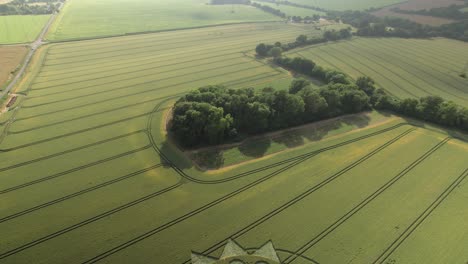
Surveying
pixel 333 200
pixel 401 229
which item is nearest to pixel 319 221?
pixel 333 200

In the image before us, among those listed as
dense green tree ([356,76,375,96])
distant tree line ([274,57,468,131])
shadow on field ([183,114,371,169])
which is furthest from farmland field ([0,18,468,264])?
dense green tree ([356,76,375,96])

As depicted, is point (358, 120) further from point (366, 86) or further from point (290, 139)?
point (290, 139)

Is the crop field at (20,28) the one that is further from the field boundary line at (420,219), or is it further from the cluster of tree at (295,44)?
the field boundary line at (420,219)

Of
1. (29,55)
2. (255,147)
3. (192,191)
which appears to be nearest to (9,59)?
(29,55)

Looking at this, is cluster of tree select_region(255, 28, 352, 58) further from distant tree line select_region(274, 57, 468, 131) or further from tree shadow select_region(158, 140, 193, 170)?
tree shadow select_region(158, 140, 193, 170)

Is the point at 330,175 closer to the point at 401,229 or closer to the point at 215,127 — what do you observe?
the point at 401,229

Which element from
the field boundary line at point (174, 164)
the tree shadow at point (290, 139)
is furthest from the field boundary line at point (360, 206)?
the tree shadow at point (290, 139)
